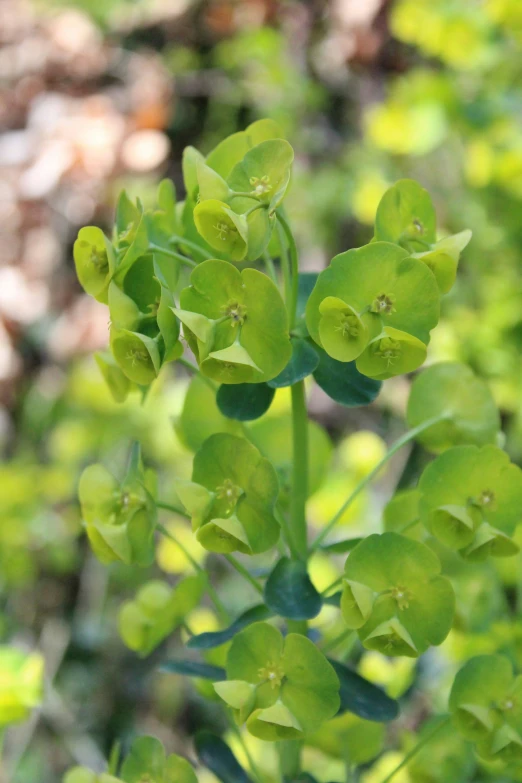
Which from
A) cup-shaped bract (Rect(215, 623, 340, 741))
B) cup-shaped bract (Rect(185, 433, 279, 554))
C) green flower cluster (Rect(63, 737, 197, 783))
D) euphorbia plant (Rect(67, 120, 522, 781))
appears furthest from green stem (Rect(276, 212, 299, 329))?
green flower cluster (Rect(63, 737, 197, 783))

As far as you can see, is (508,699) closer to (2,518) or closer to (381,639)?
(381,639)

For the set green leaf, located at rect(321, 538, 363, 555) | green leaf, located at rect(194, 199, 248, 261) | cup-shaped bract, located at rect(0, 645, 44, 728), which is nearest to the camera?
green leaf, located at rect(194, 199, 248, 261)

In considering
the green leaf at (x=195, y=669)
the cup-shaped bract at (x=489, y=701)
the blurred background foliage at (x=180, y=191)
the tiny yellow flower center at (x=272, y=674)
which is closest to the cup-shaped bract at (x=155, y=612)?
the green leaf at (x=195, y=669)

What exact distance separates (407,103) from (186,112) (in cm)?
94

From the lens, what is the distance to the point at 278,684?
0.56 m

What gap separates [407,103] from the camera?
1.89 metres

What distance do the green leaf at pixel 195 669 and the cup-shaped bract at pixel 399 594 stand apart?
165mm

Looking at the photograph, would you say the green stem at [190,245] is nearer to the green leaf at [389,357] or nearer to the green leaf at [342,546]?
the green leaf at [389,357]

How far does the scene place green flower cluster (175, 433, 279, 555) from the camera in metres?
0.57

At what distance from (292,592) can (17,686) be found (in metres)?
0.42

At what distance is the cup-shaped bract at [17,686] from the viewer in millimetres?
839

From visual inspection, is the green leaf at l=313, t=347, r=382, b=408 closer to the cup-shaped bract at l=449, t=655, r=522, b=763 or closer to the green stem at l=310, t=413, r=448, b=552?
the green stem at l=310, t=413, r=448, b=552

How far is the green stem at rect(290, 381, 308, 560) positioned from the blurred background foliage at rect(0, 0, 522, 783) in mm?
708

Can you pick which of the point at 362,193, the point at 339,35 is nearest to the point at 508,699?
the point at 362,193
